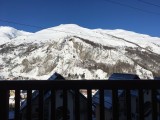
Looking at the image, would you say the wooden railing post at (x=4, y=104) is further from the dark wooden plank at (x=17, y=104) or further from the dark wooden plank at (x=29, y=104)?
the dark wooden plank at (x=29, y=104)

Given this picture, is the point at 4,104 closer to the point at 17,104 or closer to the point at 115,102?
the point at 17,104

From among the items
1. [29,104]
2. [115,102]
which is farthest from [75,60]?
[29,104]

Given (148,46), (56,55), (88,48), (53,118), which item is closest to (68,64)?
(56,55)

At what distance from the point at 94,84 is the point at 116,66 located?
11683 centimetres

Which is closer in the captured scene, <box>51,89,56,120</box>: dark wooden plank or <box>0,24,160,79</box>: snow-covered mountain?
<box>51,89,56,120</box>: dark wooden plank

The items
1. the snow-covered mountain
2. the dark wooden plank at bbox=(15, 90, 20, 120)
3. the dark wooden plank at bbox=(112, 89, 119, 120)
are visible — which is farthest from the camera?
the snow-covered mountain

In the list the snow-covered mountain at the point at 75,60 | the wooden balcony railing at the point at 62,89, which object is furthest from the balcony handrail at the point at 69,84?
the snow-covered mountain at the point at 75,60

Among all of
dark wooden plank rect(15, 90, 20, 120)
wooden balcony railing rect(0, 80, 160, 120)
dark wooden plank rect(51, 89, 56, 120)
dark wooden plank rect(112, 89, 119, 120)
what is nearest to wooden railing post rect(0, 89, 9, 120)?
wooden balcony railing rect(0, 80, 160, 120)

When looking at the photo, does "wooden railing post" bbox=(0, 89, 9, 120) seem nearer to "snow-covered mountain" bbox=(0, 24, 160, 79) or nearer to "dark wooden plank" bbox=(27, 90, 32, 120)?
"dark wooden plank" bbox=(27, 90, 32, 120)

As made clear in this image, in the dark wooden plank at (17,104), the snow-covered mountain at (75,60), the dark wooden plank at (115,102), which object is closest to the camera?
the dark wooden plank at (17,104)

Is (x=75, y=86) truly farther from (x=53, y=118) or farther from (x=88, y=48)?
(x=88, y=48)

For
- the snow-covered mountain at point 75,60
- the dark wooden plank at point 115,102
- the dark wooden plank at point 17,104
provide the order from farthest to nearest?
1. the snow-covered mountain at point 75,60
2. the dark wooden plank at point 115,102
3. the dark wooden plank at point 17,104

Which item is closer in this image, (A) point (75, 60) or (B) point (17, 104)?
(B) point (17, 104)

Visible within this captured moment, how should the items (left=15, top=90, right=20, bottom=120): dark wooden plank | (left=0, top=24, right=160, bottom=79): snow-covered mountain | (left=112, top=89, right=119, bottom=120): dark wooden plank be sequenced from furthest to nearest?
1. (left=0, top=24, right=160, bottom=79): snow-covered mountain
2. (left=112, top=89, right=119, bottom=120): dark wooden plank
3. (left=15, top=90, right=20, bottom=120): dark wooden plank
